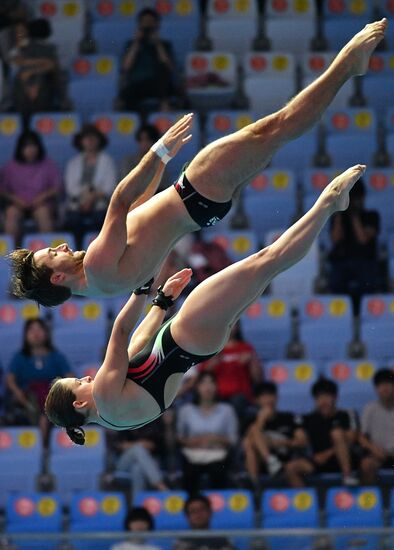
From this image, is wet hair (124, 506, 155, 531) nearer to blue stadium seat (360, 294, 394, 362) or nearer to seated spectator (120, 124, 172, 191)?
blue stadium seat (360, 294, 394, 362)

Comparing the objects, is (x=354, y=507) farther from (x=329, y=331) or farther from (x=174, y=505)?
(x=329, y=331)

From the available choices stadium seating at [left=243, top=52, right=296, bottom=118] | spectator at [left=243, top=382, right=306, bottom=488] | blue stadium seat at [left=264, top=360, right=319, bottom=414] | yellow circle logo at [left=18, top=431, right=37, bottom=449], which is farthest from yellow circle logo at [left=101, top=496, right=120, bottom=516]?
stadium seating at [left=243, top=52, right=296, bottom=118]

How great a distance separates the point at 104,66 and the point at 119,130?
2.93 ft

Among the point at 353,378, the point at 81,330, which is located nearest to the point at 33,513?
the point at 81,330

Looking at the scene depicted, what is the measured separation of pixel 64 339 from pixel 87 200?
1.47m

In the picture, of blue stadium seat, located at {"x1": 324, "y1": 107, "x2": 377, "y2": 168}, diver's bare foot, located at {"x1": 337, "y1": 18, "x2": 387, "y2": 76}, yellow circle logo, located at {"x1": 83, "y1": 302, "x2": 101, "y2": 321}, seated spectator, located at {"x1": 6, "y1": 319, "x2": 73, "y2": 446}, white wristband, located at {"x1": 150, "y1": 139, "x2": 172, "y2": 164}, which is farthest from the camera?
blue stadium seat, located at {"x1": 324, "y1": 107, "x2": 377, "y2": 168}

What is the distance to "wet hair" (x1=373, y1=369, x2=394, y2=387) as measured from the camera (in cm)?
1411

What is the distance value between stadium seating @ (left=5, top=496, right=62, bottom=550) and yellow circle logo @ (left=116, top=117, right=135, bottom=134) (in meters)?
4.22

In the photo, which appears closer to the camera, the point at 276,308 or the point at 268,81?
the point at 276,308

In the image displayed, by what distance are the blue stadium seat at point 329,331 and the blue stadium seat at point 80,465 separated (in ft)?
6.82

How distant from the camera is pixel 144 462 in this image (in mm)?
13828

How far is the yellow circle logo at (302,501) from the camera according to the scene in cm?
1336

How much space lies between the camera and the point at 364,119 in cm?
1661

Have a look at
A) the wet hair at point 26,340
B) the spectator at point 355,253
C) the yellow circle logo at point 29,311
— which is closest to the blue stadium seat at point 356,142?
the spectator at point 355,253
